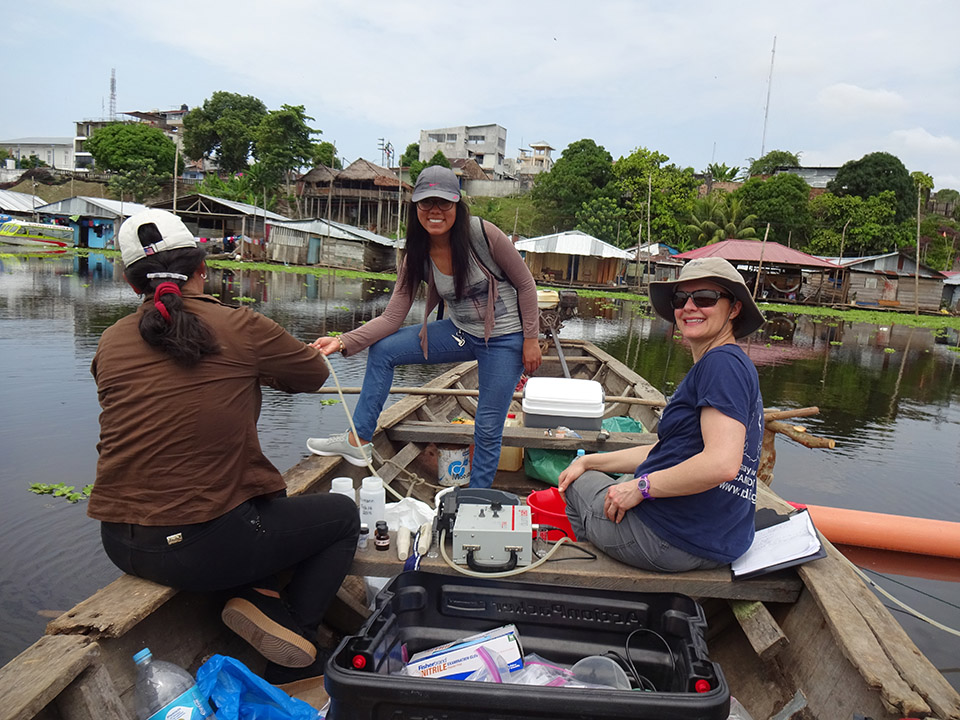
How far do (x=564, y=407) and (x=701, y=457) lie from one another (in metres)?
2.53

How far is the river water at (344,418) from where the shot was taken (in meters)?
4.43

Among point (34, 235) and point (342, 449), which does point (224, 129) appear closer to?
point (34, 235)

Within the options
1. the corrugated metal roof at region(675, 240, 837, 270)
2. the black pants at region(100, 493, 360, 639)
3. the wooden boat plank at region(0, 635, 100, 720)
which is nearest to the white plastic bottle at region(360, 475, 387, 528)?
the black pants at region(100, 493, 360, 639)

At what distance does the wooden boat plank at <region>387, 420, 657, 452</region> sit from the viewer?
4.39 m

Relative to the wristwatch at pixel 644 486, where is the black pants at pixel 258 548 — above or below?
below

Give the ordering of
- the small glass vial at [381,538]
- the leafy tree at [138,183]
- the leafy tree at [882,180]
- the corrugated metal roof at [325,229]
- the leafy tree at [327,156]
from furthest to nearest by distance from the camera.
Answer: the leafy tree at [327,156]
the leafy tree at [138,183]
the leafy tree at [882,180]
the corrugated metal roof at [325,229]
the small glass vial at [381,538]

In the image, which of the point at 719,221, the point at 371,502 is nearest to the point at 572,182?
the point at 719,221

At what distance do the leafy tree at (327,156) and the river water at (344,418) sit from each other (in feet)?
112

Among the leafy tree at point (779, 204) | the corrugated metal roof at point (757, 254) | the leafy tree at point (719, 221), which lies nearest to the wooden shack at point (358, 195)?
the leafy tree at point (719, 221)

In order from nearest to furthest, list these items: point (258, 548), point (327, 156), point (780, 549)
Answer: point (258, 548), point (780, 549), point (327, 156)

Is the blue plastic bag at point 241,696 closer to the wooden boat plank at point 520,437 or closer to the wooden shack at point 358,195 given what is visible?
the wooden boat plank at point 520,437

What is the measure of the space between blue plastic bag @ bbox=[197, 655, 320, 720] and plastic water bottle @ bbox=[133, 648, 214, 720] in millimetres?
46

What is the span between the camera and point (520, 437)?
4344mm

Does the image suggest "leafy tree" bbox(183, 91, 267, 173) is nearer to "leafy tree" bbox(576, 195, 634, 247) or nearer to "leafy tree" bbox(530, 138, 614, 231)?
"leafy tree" bbox(530, 138, 614, 231)
